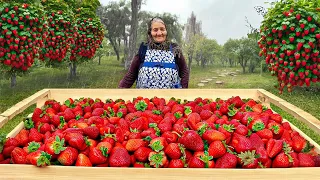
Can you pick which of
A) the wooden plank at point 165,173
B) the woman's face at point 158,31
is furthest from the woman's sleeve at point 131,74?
A: the wooden plank at point 165,173

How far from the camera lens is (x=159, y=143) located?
1757 mm

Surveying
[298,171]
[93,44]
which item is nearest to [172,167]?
[298,171]

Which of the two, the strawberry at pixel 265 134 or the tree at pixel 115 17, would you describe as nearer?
the strawberry at pixel 265 134

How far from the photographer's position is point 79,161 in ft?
5.48

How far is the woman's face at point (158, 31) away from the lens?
3.62 m

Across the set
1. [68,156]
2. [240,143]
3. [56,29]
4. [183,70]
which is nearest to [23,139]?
[68,156]

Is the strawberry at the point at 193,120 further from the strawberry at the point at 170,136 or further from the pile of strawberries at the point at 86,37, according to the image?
the pile of strawberries at the point at 86,37

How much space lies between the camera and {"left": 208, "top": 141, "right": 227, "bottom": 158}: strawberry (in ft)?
5.69

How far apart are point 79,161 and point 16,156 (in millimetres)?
303

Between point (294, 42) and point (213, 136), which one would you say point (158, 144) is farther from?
point (294, 42)

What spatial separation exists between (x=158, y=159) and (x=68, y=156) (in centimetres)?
41

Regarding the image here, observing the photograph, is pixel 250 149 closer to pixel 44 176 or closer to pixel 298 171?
pixel 298 171

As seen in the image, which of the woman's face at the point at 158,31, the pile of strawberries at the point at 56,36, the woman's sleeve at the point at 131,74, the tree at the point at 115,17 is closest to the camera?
the woman's face at the point at 158,31

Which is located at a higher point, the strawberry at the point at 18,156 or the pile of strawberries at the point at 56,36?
the pile of strawberries at the point at 56,36
